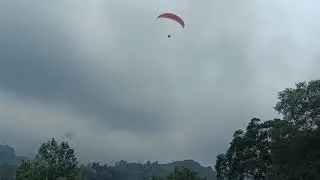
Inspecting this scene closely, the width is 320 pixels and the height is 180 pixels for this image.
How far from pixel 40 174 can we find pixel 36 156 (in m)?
3.05

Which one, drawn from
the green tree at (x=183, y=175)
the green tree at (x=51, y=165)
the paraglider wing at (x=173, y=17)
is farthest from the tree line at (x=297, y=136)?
the green tree at (x=51, y=165)

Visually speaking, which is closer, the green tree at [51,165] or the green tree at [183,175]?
the green tree at [51,165]

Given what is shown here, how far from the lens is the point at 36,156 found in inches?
2512

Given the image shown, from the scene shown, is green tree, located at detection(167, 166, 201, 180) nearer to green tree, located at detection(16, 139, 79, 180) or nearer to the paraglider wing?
green tree, located at detection(16, 139, 79, 180)

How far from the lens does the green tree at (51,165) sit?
62.1 meters

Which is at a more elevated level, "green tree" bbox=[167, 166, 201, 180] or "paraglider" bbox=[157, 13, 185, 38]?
"paraglider" bbox=[157, 13, 185, 38]

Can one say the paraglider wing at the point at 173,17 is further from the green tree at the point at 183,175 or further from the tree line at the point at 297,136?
the green tree at the point at 183,175

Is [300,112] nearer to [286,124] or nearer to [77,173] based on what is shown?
[286,124]

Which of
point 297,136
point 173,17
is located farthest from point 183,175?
point 173,17

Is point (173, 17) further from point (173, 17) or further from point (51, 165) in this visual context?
point (51, 165)

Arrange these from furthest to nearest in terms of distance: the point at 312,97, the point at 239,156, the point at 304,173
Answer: the point at 239,156 < the point at 312,97 < the point at 304,173

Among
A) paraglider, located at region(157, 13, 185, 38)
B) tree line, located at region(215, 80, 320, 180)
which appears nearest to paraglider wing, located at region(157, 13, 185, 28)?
paraglider, located at region(157, 13, 185, 38)

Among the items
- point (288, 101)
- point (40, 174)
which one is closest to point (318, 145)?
point (288, 101)

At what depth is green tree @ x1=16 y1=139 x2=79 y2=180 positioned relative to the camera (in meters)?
62.1
